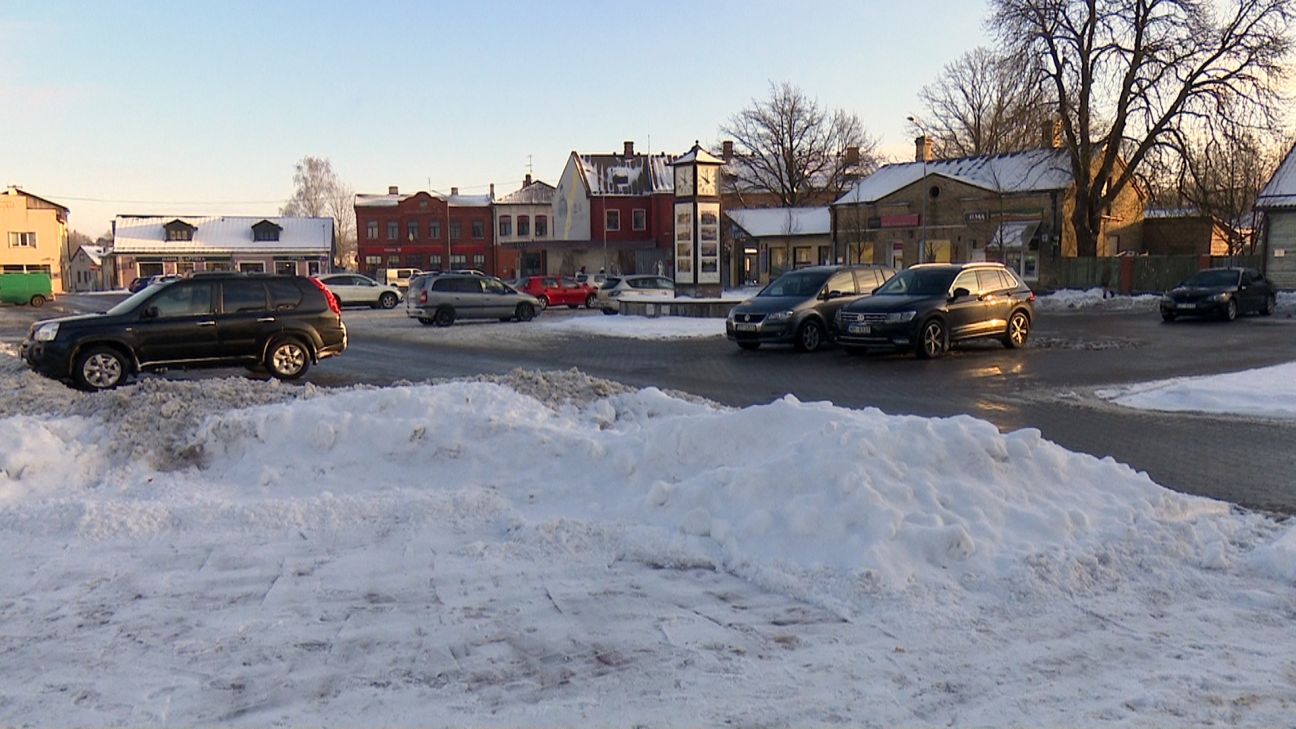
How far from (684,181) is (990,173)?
25.2 metres

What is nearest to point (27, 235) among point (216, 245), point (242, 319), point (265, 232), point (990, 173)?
point (216, 245)

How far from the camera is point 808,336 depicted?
60.6 ft

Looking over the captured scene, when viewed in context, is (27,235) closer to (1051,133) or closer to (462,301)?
(462,301)

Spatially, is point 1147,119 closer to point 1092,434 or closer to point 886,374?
point 886,374

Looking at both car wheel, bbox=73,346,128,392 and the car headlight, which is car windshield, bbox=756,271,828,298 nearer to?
car wheel, bbox=73,346,128,392

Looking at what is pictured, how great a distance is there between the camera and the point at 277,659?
13.6ft

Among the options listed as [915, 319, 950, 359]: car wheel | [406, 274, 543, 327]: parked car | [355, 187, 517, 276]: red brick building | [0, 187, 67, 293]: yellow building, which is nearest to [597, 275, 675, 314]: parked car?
[406, 274, 543, 327]: parked car

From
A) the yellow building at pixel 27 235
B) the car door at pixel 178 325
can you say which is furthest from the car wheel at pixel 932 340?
the yellow building at pixel 27 235

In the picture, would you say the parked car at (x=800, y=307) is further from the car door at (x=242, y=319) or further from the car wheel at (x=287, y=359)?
the car door at (x=242, y=319)

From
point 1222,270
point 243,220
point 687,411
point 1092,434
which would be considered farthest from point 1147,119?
point 243,220

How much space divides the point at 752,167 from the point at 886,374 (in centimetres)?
5834

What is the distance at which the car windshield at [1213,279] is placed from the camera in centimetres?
2817

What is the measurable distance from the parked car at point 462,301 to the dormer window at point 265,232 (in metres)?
53.6

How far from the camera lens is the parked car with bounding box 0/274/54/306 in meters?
50.7
